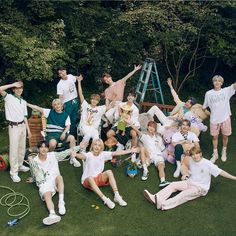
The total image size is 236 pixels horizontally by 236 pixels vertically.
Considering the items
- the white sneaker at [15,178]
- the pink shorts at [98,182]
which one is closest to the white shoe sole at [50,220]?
the pink shorts at [98,182]

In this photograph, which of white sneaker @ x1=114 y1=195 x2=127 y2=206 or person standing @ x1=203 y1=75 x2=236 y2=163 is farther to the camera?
person standing @ x1=203 y1=75 x2=236 y2=163

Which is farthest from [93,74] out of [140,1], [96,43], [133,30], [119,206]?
[119,206]

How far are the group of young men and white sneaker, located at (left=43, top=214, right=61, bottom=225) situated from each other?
2 cm

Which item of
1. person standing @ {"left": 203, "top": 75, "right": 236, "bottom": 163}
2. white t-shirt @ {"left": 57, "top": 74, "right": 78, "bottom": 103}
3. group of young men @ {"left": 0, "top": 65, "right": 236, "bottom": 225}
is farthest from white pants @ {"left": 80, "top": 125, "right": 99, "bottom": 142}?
person standing @ {"left": 203, "top": 75, "right": 236, "bottom": 163}

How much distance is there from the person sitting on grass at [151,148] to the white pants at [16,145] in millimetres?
2273

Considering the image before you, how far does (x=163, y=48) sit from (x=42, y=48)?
11.9 ft

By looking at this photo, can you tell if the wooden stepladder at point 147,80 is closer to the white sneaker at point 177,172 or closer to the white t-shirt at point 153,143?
the white t-shirt at point 153,143

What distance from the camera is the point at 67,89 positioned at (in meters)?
8.72

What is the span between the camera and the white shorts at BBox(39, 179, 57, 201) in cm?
665

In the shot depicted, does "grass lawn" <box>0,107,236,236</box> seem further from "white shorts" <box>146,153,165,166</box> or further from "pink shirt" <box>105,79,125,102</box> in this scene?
"pink shirt" <box>105,79,125,102</box>

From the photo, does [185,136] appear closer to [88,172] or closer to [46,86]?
[88,172]

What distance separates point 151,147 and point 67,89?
2339mm

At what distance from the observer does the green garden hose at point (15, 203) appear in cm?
642

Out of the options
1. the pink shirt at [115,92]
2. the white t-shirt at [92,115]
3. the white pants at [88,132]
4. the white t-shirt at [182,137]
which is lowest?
the white pants at [88,132]
